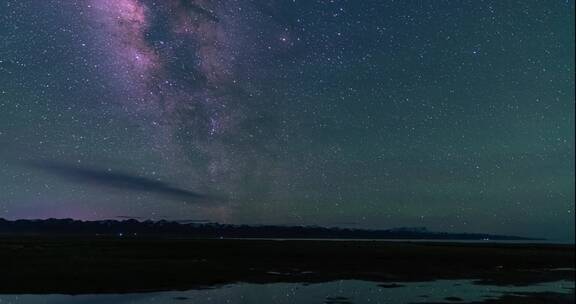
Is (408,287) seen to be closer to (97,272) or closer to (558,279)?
(558,279)

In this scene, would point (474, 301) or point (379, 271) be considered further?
point (379, 271)

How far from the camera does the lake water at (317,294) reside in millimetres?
27703

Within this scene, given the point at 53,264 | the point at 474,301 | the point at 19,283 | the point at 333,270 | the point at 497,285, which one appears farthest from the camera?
the point at 333,270

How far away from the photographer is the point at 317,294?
30.8m

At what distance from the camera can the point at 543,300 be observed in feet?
97.0

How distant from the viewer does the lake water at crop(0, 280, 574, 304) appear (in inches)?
1091

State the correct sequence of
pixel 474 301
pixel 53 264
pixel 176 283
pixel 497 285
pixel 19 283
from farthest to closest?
1. pixel 53 264
2. pixel 497 285
3. pixel 176 283
4. pixel 19 283
5. pixel 474 301

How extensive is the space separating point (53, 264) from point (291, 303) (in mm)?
26123

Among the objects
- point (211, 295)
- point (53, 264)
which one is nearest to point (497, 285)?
point (211, 295)

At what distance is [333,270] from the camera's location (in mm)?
45719

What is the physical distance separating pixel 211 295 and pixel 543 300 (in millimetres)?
20666

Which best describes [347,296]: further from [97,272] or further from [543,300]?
[97,272]

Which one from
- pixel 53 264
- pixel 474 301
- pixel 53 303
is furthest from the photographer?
pixel 53 264

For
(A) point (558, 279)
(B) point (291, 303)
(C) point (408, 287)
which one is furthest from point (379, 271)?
(B) point (291, 303)
